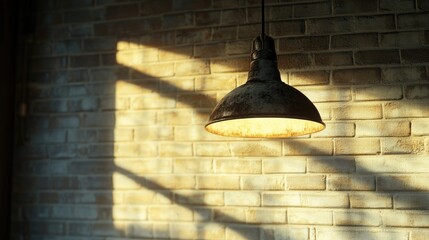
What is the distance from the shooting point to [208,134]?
90.9 inches

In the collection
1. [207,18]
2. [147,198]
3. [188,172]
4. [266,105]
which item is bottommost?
[147,198]

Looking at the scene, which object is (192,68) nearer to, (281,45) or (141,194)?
(281,45)

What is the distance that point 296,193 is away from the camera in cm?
217

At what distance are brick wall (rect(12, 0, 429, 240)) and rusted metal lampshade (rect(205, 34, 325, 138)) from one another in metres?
0.51

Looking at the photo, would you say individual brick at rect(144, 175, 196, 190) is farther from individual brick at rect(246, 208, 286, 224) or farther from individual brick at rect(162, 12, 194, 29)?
individual brick at rect(162, 12, 194, 29)

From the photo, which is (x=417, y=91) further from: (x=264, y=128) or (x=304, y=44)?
(x=264, y=128)

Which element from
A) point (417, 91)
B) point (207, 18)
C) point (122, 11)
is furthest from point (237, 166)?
point (122, 11)

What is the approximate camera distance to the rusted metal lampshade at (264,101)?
1468mm

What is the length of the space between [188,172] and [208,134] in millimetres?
208

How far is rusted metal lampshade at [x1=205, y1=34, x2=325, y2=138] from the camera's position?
1.47 meters

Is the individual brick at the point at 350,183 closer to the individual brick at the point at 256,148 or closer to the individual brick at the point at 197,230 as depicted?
the individual brick at the point at 256,148

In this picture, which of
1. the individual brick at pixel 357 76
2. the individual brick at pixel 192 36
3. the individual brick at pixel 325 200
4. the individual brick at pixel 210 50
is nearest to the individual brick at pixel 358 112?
the individual brick at pixel 357 76

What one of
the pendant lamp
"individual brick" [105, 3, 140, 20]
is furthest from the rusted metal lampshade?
"individual brick" [105, 3, 140, 20]

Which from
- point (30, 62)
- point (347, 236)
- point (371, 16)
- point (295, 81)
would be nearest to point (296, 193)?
point (347, 236)
